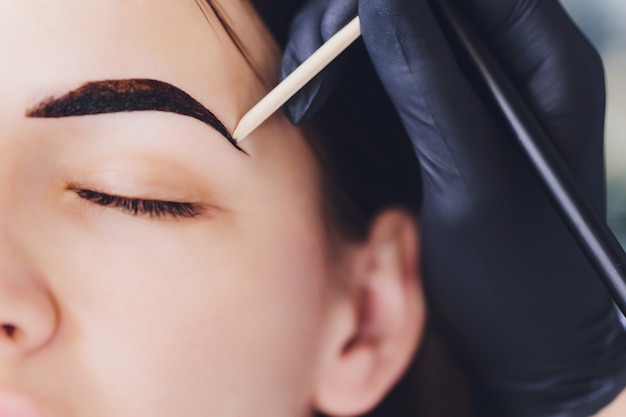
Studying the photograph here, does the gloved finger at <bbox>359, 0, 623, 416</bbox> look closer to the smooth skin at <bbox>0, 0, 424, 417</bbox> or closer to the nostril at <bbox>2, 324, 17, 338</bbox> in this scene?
the smooth skin at <bbox>0, 0, 424, 417</bbox>

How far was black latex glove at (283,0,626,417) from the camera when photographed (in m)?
0.73

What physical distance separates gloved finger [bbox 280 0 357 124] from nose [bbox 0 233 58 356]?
0.32 m

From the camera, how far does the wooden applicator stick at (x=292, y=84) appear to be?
2.28 ft

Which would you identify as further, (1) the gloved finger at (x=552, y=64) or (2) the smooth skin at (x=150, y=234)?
(1) the gloved finger at (x=552, y=64)

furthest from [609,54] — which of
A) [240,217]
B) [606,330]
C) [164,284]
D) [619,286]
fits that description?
[164,284]

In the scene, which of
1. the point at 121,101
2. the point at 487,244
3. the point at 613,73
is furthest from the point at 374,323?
the point at 613,73

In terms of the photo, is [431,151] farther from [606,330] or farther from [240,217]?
[606,330]

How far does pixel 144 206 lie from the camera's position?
681 millimetres

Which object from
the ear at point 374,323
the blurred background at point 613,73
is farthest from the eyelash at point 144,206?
the blurred background at point 613,73

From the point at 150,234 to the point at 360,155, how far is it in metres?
0.32

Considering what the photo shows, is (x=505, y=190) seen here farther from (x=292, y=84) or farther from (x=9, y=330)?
(x=9, y=330)

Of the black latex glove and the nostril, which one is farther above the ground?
the nostril

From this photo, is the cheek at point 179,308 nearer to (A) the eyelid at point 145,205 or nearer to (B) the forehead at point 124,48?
(A) the eyelid at point 145,205

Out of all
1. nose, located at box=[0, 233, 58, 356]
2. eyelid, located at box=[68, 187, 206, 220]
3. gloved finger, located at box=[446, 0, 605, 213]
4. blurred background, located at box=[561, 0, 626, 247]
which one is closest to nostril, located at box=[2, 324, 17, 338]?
nose, located at box=[0, 233, 58, 356]
